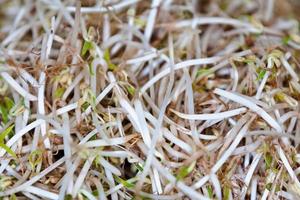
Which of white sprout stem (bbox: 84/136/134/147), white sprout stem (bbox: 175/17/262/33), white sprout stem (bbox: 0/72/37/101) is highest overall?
white sprout stem (bbox: 175/17/262/33)

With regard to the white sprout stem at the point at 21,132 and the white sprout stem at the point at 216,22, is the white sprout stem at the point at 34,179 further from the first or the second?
the white sprout stem at the point at 216,22

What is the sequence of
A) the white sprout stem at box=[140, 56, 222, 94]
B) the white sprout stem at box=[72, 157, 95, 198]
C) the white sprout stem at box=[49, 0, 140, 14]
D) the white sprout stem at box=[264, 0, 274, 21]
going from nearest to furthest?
1. the white sprout stem at box=[72, 157, 95, 198]
2. the white sprout stem at box=[140, 56, 222, 94]
3. the white sprout stem at box=[49, 0, 140, 14]
4. the white sprout stem at box=[264, 0, 274, 21]

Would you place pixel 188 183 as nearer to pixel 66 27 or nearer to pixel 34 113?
pixel 34 113

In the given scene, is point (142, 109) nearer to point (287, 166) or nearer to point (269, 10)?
point (287, 166)

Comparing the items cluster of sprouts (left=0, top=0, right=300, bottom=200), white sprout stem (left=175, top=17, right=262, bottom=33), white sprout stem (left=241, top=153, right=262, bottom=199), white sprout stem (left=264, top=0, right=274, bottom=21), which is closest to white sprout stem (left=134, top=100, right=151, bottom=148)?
cluster of sprouts (left=0, top=0, right=300, bottom=200)

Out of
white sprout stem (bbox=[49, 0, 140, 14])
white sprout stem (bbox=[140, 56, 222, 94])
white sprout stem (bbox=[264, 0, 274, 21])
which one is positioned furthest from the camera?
white sprout stem (bbox=[264, 0, 274, 21])

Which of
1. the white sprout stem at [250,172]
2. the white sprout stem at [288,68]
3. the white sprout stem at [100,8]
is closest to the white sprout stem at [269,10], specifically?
the white sprout stem at [288,68]

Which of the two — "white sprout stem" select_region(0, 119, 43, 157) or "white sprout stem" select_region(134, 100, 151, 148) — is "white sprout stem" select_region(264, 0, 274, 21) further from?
"white sprout stem" select_region(0, 119, 43, 157)

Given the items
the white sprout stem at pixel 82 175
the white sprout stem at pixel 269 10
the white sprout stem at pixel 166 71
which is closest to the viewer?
the white sprout stem at pixel 82 175

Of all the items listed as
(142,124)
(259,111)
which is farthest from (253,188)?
(142,124)
